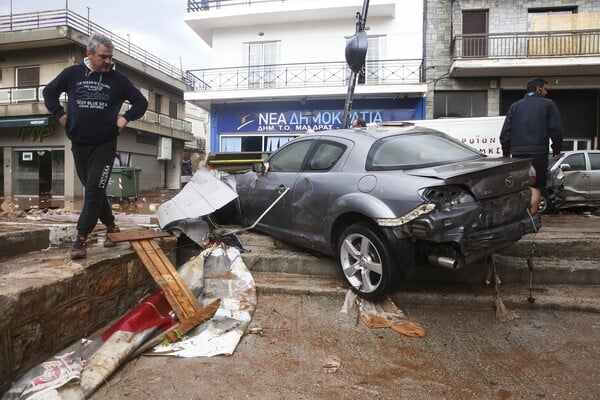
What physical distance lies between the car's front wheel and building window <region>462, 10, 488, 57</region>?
12541 millimetres

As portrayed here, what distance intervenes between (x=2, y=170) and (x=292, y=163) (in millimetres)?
20830

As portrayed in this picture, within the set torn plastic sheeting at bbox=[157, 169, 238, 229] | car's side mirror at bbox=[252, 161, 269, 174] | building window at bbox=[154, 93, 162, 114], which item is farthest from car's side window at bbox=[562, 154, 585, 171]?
building window at bbox=[154, 93, 162, 114]

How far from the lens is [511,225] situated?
329 centimetres

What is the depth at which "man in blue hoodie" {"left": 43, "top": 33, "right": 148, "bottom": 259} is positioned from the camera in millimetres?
3281

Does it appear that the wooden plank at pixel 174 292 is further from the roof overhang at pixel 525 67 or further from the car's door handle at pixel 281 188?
the roof overhang at pixel 525 67

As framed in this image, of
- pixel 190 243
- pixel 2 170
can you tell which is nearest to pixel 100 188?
pixel 190 243

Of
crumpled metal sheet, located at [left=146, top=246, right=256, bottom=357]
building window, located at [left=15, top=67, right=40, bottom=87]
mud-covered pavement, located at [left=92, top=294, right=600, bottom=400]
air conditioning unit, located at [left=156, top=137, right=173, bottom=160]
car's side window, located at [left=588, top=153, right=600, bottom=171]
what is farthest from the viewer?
air conditioning unit, located at [left=156, top=137, right=173, bottom=160]

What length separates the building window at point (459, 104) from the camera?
14.1 m

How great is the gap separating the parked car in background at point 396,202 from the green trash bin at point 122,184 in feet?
35.6

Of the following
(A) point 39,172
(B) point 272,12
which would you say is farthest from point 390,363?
(A) point 39,172

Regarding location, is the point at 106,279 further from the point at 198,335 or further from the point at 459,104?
the point at 459,104

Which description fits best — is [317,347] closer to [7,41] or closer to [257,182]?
[257,182]

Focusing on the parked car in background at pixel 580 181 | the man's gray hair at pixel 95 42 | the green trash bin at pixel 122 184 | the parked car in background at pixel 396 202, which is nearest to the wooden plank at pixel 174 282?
the parked car in background at pixel 396 202

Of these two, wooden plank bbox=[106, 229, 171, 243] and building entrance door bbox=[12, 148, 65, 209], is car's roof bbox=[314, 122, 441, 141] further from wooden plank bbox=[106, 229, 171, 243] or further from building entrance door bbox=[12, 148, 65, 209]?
building entrance door bbox=[12, 148, 65, 209]
